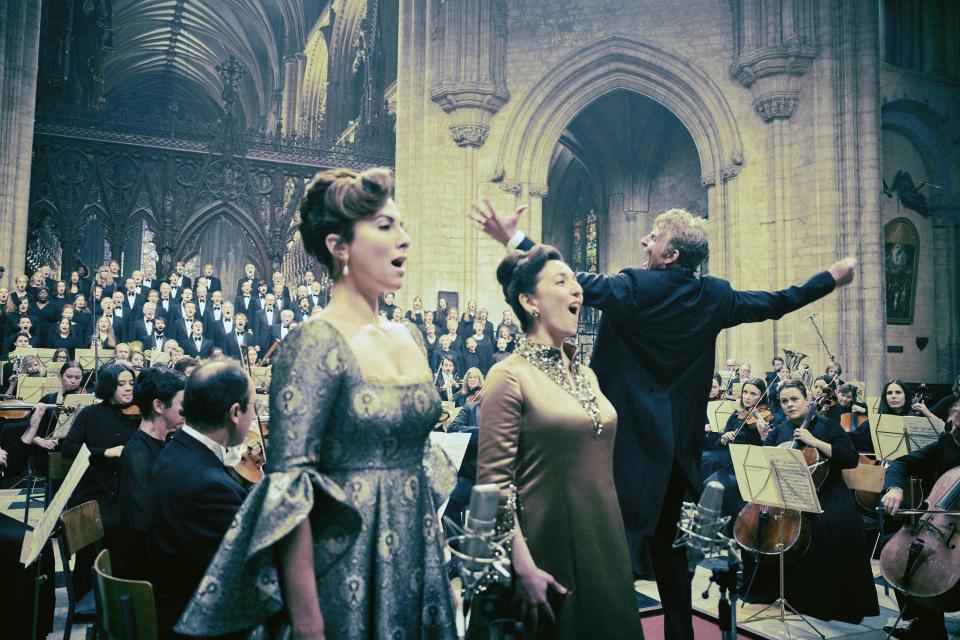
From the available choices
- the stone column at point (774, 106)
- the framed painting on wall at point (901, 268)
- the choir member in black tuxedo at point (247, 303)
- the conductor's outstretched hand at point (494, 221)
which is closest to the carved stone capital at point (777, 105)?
the stone column at point (774, 106)

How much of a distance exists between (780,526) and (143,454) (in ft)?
11.7

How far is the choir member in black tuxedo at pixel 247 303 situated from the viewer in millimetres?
12102

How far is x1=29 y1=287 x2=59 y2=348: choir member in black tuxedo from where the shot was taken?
1070cm

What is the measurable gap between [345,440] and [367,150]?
15683 millimetres

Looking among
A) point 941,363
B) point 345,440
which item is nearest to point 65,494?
point 345,440

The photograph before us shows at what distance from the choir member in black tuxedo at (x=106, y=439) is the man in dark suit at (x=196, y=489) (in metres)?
2.10

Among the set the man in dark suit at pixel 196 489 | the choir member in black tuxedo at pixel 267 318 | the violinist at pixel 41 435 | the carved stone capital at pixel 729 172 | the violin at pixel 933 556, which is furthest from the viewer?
the carved stone capital at pixel 729 172

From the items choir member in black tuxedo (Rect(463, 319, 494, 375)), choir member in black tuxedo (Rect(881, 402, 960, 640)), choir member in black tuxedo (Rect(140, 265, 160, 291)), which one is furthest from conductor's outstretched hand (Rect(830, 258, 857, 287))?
choir member in black tuxedo (Rect(140, 265, 160, 291))

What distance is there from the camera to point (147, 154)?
1477 cm

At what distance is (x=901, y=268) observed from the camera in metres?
16.8

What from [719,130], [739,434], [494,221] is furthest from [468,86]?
[494,221]

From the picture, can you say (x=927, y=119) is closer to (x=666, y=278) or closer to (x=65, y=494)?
(x=666, y=278)

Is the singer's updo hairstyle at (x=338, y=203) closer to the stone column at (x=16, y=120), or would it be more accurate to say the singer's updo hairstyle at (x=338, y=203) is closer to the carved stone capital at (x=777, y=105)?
the stone column at (x=16, y=120)

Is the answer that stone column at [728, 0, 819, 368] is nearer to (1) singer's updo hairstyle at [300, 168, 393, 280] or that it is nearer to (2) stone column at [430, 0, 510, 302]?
(2) stone column at [430, 0, 510, 302]
